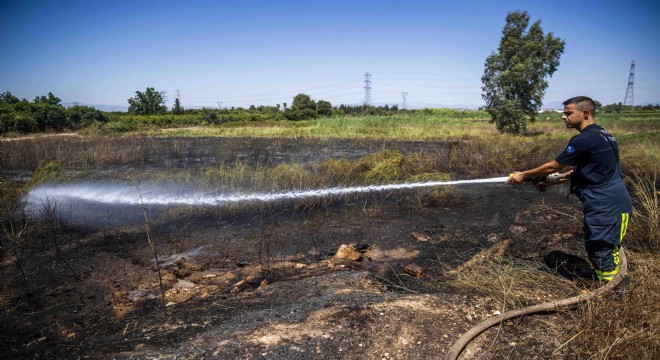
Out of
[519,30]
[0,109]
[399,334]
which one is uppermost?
[519,30]

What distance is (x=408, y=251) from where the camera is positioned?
19.9 feet

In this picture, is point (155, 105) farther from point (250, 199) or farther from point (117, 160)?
point (250, 199)

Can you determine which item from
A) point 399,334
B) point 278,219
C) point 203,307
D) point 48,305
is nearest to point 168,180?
point 278,219

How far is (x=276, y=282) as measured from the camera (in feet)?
15.6

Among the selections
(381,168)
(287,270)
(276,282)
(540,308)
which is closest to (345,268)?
(287,270)

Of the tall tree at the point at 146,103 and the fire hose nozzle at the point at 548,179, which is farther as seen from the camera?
the tall tree at the point at 146,103

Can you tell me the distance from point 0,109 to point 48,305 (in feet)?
97.6

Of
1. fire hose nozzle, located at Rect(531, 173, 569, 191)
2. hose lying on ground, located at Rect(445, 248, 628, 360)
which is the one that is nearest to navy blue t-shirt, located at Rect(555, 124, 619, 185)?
fire hose nozzle, located at Rect(531, 173, 569, 191)

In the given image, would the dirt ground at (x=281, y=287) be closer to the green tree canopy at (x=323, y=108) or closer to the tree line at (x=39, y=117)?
the tree line at (x=39, y=117)

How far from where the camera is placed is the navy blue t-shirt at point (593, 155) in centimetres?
315

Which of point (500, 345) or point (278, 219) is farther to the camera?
point (278, 219)

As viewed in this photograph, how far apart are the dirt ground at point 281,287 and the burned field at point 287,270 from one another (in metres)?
0.02

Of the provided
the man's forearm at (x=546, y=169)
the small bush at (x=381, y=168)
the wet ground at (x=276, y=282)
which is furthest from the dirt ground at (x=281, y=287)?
the small bush at (x=381, y=168)

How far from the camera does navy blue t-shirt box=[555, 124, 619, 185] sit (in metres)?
3.15
